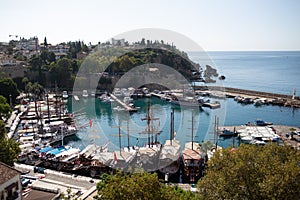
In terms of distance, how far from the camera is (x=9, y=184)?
27.7 feet

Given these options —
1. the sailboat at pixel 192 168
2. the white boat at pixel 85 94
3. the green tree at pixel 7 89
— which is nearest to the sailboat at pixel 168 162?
the sailboat at pixel 192 168

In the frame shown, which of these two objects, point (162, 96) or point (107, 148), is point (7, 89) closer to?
point (107, 148)

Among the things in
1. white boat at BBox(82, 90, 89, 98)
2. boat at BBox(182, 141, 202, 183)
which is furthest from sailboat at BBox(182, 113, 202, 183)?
white boat at BBox(82, 90, 89, 98)

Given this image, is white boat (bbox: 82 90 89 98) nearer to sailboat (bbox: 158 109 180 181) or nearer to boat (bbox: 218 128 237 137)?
boat (bbox: 218 128 237 137)

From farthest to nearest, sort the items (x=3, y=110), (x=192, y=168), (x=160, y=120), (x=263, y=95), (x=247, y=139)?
1. (x=263, y=95)
2. (x=160, y=120)
3. (x=3, y=110)
4. (x=247, y=139)
5. (x=192, y=168)

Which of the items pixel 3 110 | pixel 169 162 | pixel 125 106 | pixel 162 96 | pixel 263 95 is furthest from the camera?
pixel 263 95

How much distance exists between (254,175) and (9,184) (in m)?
7.39

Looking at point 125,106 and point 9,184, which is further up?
point 9,184

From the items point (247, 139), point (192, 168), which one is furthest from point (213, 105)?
point (192, 168)

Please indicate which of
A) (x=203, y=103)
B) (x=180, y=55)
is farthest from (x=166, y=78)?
(x=203, y=103)

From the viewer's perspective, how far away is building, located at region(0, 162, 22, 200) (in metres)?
8.19

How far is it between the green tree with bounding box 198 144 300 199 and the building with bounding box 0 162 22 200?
19.0 ft

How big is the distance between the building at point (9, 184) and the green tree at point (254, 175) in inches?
228

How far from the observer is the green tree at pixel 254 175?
290 inches
